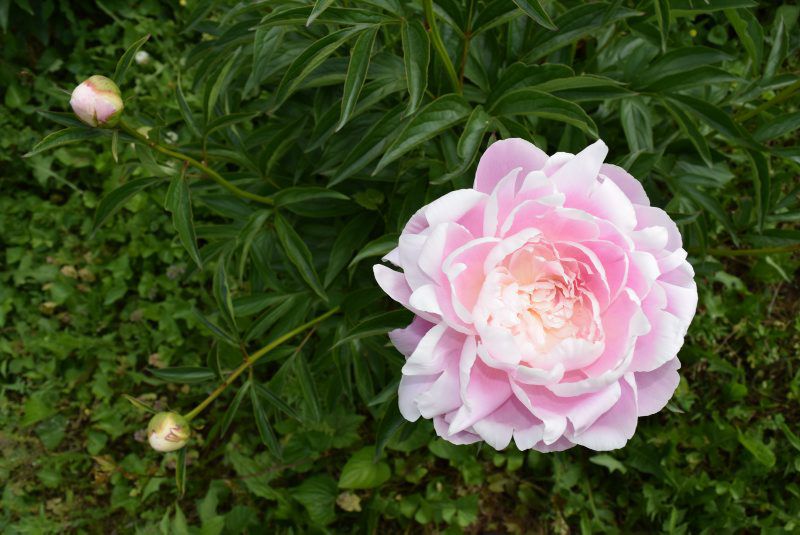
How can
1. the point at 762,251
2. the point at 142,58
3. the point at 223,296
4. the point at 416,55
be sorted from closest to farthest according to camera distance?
the point at 416,55
the point at 223,296
the point at 762,251
the point at 142,58

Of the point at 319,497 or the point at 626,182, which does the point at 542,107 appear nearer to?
the point at 626,182

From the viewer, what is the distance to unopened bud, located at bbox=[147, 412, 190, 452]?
3.58 ft

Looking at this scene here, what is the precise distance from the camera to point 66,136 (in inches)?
37.6

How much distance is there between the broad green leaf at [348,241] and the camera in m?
1.55

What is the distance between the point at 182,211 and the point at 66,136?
23 centimetres

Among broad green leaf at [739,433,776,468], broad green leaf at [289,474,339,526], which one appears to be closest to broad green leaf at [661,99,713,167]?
broad green leaf at [739,433,776,468]

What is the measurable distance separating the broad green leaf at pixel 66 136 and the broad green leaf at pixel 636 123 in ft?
3.39

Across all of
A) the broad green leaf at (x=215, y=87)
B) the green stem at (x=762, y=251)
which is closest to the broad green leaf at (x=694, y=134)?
the green stem at (x=762, y=251)

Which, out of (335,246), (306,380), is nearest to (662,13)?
(335,246)

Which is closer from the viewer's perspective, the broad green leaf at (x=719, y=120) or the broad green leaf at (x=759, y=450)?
the broad green leaf at (x=719, y=120)

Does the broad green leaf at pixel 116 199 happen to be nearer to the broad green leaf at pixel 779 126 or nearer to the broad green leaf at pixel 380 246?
the broad green leaf at pixel 380 246

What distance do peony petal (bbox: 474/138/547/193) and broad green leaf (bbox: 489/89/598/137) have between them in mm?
156

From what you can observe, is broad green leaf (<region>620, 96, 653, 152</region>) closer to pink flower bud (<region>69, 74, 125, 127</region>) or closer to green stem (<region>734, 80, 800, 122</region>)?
green stem (<region>734, 80, 800, 122</region>)

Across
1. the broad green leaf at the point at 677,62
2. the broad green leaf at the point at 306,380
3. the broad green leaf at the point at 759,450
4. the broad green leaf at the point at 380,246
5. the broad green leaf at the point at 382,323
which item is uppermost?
the broad green leaf at the point at 677,62
